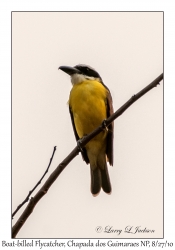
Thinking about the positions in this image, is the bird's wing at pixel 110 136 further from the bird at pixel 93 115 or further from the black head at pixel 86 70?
the black head at pixel 86 70

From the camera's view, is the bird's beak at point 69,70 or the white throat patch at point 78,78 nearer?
the bird's beak at point 69,70

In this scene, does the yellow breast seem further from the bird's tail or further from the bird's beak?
the bird's tail

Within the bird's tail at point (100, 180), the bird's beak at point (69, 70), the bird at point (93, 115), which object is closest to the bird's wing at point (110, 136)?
the bird at point (93, 115)

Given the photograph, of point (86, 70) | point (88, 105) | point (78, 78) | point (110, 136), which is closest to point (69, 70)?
point (78, 78)

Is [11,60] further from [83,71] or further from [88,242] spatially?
[88,242]

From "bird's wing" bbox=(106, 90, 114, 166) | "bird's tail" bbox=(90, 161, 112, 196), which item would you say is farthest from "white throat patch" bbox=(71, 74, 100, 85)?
"bird's tail" bbox=(90, 161, 112, 196)

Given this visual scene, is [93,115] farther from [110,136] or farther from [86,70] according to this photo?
[86,70]

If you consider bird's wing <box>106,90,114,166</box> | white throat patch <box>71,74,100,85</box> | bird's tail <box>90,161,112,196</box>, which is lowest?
bird's tail <box>90,161,112,196</box>

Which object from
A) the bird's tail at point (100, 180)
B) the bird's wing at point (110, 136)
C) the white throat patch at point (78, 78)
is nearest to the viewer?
the bird's tail at point (100, 180)
